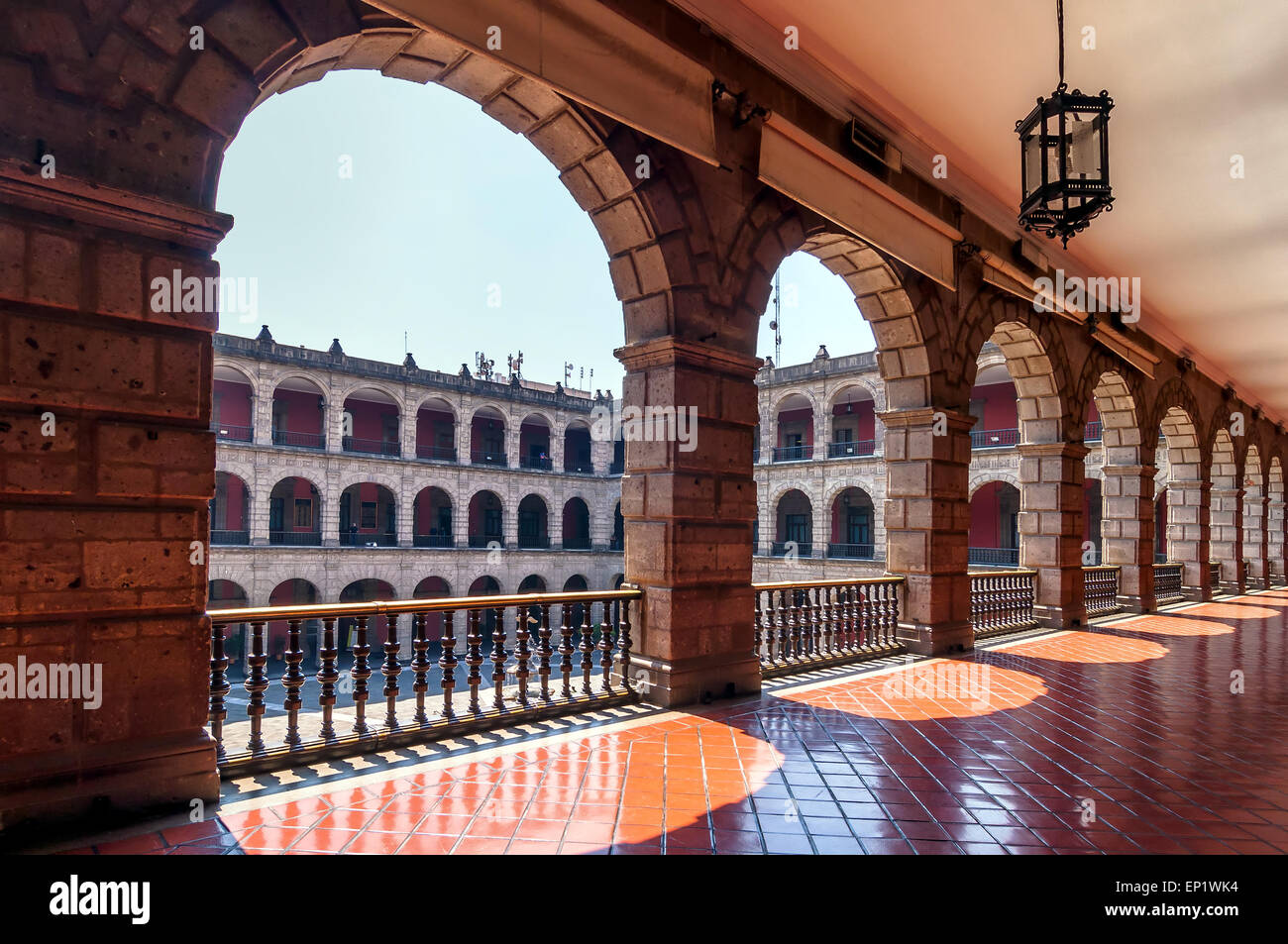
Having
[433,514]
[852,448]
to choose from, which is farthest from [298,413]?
[852,448]

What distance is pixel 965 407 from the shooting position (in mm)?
7520

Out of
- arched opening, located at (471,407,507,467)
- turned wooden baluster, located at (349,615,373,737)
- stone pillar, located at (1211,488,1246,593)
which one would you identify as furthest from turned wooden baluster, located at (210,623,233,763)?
arched opening, located at (471,407,507,467)

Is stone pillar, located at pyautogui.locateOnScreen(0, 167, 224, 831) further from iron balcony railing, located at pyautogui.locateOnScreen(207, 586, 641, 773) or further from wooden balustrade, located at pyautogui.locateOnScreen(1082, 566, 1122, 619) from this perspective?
wooden balustrade, located at pyautogui.locateOnScreen(1082, 566, 1122, 619)

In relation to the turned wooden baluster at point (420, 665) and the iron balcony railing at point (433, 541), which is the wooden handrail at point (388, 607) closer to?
the turned wooden baluster at point (420, 665)

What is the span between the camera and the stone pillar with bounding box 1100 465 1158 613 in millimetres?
11664

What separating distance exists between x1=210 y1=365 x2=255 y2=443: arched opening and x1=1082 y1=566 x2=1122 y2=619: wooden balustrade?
22148 mm

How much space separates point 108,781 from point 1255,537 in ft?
71.5

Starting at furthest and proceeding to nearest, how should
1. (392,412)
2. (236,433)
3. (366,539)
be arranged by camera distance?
(392,412)
(366,539)
(236,433)

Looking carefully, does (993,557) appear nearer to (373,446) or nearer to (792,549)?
(792,549)

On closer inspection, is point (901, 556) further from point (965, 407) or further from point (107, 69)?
point (107, 69)

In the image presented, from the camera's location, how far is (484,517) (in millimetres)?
29906

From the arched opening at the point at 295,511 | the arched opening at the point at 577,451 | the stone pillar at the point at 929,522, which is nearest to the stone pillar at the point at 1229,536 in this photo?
the stone pillar at the point at 929,522

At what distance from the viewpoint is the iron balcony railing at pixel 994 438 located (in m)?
23.0

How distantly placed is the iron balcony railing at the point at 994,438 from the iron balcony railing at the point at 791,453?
609 centimetres
